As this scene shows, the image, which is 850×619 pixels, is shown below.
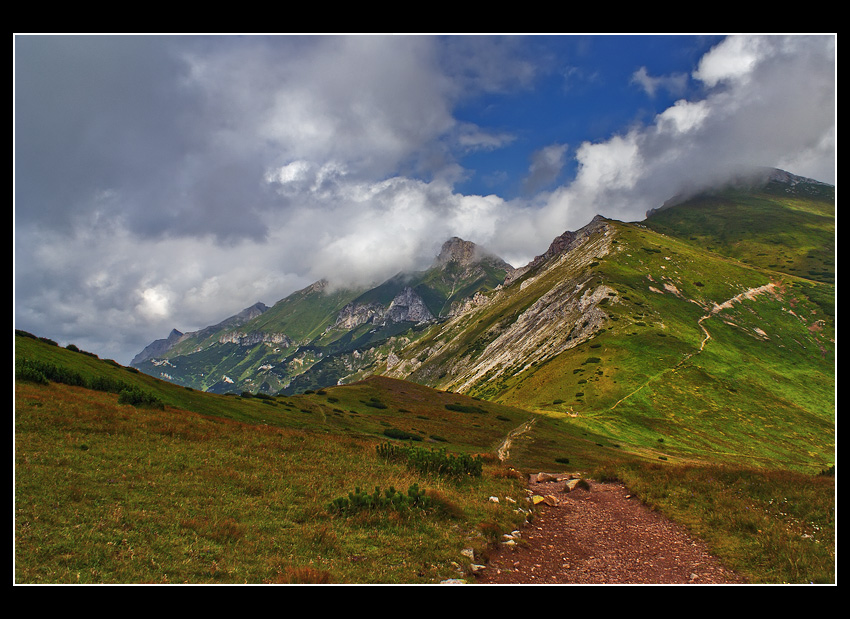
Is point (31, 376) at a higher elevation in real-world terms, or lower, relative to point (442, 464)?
higher

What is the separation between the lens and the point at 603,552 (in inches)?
598

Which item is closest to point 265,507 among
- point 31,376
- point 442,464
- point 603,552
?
point 442,464

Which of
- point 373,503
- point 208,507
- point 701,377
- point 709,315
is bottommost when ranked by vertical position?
point 373,503

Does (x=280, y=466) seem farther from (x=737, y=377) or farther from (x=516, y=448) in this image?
(x=737, y=377)

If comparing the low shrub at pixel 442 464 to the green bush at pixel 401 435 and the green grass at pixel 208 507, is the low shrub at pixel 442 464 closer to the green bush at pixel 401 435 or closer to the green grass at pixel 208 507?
the green grass at pixel 208 507

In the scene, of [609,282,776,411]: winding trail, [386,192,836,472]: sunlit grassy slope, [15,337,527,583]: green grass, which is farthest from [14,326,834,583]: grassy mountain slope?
[609,282,776,411]: winding trail

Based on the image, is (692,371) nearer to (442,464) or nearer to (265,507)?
(442,464)

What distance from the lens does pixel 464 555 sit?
12.9 metres

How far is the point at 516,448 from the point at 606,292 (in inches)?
5042

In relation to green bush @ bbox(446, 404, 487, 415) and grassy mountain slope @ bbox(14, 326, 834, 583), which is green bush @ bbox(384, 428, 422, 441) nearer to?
grassy mountain slope @ bbox(14, 326, 834, 583)

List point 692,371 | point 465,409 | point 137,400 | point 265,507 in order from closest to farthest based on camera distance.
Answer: point 265,507 → point 137,400 → point 465,409 → point 692,371

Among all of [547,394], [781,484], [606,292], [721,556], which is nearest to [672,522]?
[721,556]

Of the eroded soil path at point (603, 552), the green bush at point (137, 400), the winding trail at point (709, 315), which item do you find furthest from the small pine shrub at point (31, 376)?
the winding trail at point (709, 315)

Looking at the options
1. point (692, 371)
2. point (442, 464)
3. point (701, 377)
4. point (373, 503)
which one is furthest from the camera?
point (692, 371)
